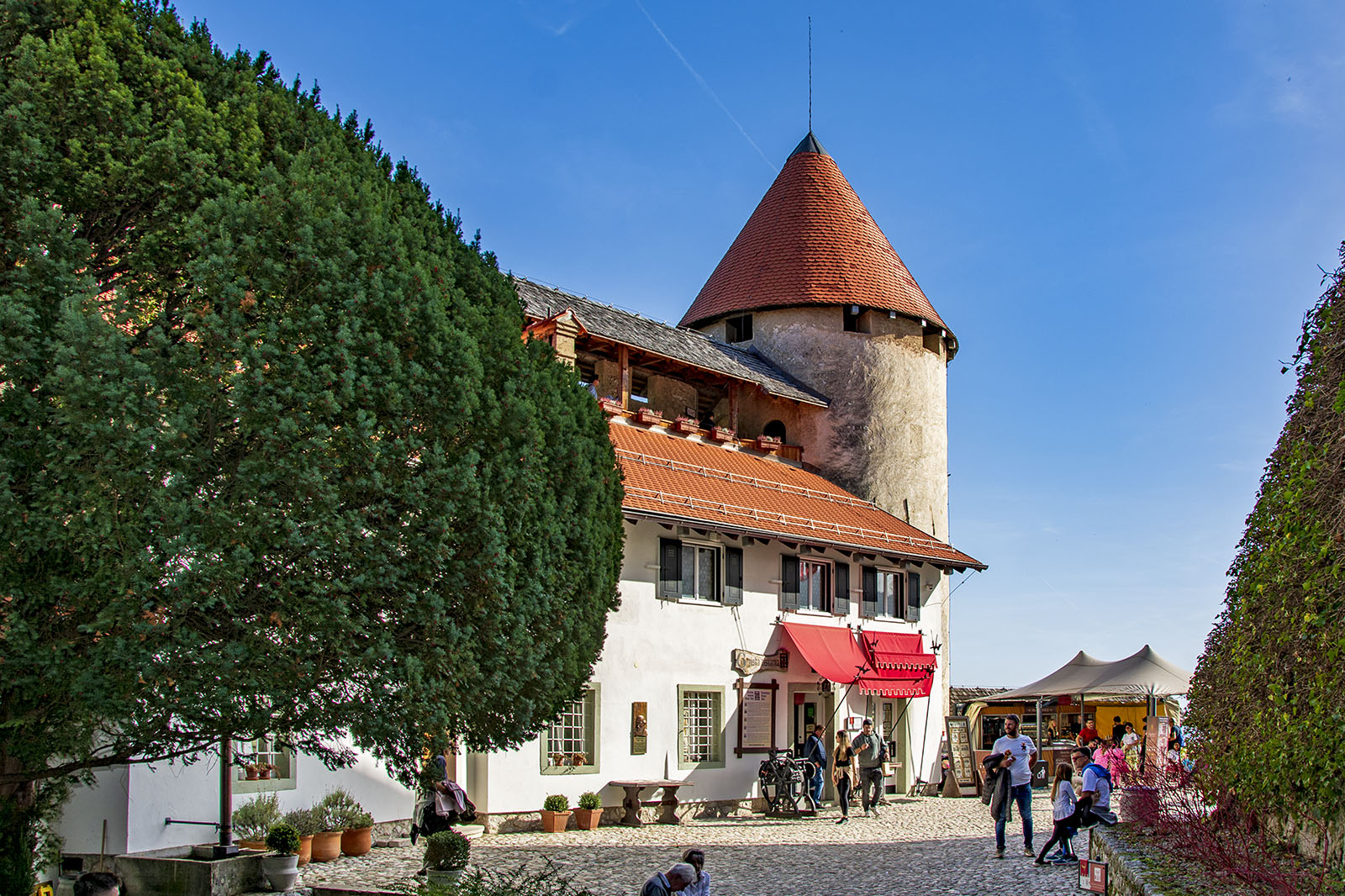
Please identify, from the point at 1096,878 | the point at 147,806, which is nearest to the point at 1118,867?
the point at 1096,878

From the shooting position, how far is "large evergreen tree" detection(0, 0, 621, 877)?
7.63 meters

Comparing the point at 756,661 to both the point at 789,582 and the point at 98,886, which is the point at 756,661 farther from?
the point at 98,886

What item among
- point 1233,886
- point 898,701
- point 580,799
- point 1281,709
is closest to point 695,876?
point 1233,886

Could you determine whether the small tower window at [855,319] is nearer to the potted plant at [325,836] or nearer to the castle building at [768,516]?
the castle building at [768,516]

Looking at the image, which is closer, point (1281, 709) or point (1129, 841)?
point (1281, 709)

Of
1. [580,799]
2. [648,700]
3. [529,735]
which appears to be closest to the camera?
[529,735]

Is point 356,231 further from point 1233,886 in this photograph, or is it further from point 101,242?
point 1233,886

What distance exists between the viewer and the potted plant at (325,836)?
14211 millimetres

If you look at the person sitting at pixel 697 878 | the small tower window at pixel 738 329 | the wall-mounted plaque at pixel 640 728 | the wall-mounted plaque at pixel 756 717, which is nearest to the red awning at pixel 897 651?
the wall-mounted plaque at pixel 756 717

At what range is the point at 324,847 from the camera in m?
14.3

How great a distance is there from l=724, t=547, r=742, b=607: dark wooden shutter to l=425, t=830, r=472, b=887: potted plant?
1184cm

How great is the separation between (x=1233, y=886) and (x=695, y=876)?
138 inches

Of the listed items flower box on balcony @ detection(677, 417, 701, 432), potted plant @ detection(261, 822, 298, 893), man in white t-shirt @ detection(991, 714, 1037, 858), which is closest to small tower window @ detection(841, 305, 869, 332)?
flower box on balcony @ detection(677, 417, 701, 432)

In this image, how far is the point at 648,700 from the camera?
20484mm
